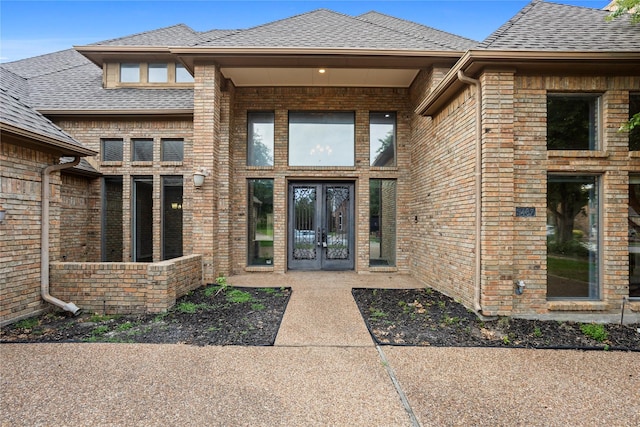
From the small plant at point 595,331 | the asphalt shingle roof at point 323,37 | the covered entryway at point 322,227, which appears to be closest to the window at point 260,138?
the covered entryway at point 322,227

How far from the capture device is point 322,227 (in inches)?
313

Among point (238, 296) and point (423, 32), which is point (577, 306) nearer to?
point (238, 296)

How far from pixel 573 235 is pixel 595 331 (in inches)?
59.0

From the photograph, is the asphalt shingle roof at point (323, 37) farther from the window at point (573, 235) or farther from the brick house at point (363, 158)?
the window at point (573, 235)

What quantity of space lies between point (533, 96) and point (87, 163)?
9.93 m

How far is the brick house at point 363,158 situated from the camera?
4469 millimetres

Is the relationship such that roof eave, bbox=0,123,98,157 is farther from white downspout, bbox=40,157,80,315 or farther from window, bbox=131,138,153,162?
window, bbox=131,138,153,162

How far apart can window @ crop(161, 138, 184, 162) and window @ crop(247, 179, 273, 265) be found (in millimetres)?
2079

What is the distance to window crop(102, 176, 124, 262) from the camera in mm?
7824

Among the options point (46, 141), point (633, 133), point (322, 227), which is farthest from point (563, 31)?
point (46, 141)

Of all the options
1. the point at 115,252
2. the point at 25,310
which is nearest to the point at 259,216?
the point at 115,252

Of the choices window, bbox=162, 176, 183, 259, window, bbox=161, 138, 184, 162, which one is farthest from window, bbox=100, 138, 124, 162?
window, bbox=162, 176, 183, 259

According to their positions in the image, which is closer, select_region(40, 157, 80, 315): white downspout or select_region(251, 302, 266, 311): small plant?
select_region(40, 157, 80, 315): white downspout

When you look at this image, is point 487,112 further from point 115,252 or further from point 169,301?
point 115,252
